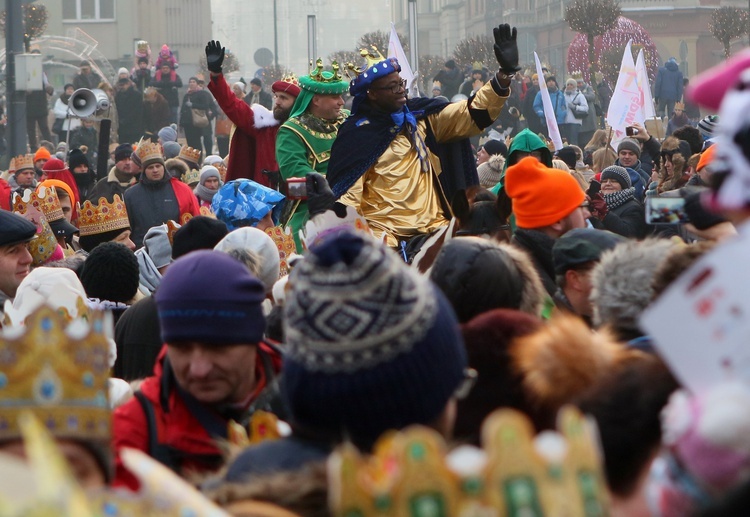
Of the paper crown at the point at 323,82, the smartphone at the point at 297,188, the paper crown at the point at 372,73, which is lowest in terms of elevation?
the smartphone at the point at 297,188

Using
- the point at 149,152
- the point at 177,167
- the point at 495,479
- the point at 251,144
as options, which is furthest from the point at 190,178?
the point at 495,479

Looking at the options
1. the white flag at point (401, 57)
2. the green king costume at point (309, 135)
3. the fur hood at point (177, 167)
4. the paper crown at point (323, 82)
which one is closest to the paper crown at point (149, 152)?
the fur hood at point (177, 167)

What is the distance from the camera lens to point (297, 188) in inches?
326

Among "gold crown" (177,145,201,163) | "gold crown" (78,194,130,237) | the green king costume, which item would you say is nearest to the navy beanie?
"gold crown" (78,194,130,237)

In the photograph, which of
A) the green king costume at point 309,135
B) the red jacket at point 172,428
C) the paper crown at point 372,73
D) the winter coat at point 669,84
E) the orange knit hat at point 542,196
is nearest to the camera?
the red jacket at point 172,428

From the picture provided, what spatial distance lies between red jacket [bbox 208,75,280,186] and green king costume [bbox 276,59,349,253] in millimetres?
A: 2004

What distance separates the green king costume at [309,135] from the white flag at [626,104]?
621 centimetres

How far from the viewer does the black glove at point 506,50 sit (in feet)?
27.5

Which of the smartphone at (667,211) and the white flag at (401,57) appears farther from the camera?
the white flag at (401,57)

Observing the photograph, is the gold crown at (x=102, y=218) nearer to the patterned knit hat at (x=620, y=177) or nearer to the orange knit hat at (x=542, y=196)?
the orange knit hat at (x=542, y=196)

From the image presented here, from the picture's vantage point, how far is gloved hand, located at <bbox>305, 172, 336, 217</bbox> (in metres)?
7.81

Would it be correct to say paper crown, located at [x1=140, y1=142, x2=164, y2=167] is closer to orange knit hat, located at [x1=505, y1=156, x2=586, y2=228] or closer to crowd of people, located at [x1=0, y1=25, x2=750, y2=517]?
crowd of people, located at [x1=0, y1=25, x2=750, y2=517]

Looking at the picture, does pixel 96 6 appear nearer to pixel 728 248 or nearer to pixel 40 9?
pixel 40 9

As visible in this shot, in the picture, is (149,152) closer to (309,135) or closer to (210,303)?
(309,135)
